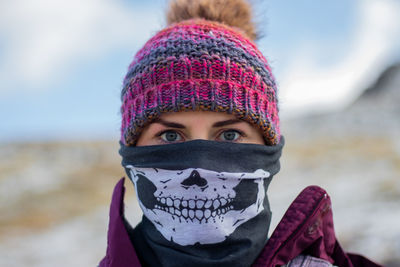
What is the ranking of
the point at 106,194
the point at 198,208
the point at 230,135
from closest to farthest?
the point at 198,208 → the point at 230,135 → the point at 106,194

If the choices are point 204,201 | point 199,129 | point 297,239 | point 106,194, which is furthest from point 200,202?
point 106,194

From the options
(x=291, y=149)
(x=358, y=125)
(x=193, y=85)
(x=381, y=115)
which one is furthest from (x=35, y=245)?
(x=381, y=115)

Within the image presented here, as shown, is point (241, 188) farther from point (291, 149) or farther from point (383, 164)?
point (291, 149)

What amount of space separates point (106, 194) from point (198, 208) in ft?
32.7

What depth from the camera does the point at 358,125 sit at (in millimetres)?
20312

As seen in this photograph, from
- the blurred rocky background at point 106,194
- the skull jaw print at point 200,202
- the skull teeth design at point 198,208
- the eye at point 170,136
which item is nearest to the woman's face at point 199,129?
the eye at point 170,136

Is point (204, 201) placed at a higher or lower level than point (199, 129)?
lower

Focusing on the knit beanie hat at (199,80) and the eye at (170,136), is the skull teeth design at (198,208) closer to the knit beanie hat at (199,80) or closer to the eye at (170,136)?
the eye at (170,136)

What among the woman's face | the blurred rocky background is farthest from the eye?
the blurred rocky background

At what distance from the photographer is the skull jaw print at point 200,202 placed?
65.7 inches

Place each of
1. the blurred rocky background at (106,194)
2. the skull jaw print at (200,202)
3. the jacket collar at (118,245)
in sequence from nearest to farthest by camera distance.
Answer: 1. the skull jaw print at (200,202)
2. the jacket collar at (118,245)
3. the blurred rocky background at (106,194)

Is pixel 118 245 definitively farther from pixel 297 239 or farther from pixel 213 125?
pixel 297 239

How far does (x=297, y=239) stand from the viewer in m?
1.73

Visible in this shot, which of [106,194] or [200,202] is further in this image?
[106,194]
